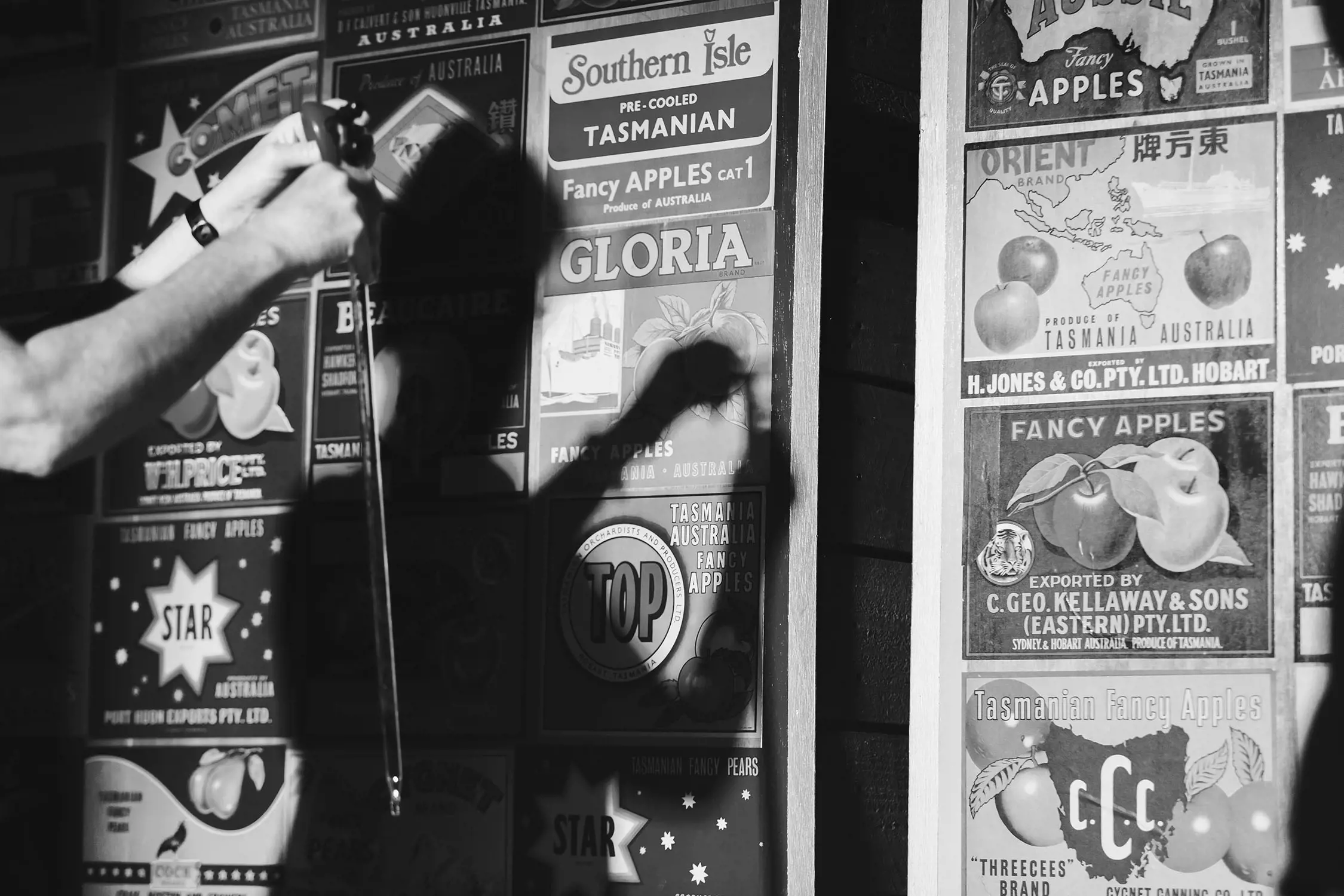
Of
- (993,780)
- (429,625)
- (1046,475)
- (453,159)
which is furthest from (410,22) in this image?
(993,780)

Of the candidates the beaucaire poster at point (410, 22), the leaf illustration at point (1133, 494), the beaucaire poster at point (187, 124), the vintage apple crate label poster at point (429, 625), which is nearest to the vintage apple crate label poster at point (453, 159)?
the beaucaire poster at point (410, 22)

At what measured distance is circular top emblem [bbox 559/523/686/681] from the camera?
5.24 ft

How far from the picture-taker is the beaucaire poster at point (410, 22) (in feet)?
5.81

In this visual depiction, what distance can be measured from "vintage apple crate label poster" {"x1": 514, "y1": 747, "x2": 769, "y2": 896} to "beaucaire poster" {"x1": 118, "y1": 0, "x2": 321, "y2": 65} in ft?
3.15

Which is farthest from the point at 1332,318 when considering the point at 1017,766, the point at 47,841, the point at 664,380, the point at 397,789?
the point at 47,841

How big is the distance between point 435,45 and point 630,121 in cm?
29

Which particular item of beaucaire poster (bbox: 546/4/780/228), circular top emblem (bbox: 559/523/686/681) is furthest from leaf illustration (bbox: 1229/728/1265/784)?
beaucaire poster (bbox: 546/4/780/228)

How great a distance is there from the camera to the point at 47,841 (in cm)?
189

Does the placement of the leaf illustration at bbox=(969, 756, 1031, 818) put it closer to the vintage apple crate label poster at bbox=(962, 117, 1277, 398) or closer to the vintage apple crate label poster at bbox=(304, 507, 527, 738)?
the vintage apple crate label poster at bbox=(962, 117, 1277, 398)

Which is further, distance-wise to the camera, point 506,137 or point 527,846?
point 506,137

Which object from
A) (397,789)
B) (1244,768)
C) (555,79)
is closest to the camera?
(1244,768)

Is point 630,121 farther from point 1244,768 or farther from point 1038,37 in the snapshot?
point 1244,768

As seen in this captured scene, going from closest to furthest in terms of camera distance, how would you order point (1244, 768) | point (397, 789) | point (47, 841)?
point (1244, 768) < point (397, 789) < point (47, 841)

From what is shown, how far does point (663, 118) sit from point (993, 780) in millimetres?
788
